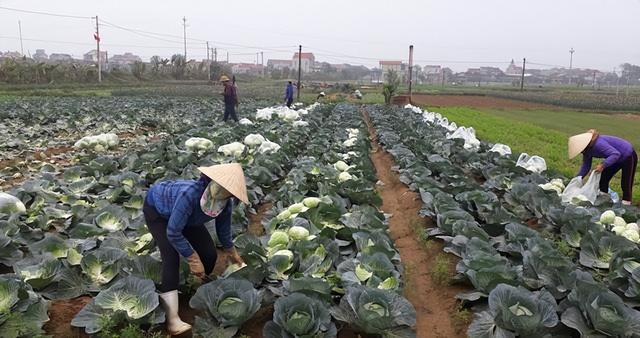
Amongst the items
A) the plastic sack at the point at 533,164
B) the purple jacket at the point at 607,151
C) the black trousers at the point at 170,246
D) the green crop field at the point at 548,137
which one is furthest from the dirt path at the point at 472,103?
the black trousers at the point at 170,246

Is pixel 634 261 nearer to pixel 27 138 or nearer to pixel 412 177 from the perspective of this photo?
pixel 412 177

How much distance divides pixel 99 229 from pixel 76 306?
1.18 m

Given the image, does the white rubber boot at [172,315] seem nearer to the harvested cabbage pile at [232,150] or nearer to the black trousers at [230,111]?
the harvested cabbage pile at [232,150]

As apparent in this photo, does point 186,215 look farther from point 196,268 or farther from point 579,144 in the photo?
point 579,144

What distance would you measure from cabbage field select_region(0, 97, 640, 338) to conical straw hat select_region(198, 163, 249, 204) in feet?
2.18

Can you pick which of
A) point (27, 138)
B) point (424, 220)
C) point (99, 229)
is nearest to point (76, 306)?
point (99, 229)

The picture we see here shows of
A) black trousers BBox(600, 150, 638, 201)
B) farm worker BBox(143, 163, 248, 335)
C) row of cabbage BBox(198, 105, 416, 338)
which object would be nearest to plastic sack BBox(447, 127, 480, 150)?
black trousers BBox(600, 150, 638, 201)

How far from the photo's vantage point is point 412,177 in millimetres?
8023

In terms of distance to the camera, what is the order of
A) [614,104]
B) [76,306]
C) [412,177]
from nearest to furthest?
[76,306] → [412,177] → [614,104]

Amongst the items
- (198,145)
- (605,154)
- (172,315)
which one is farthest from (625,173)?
(198,145)

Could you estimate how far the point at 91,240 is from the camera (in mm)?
4379

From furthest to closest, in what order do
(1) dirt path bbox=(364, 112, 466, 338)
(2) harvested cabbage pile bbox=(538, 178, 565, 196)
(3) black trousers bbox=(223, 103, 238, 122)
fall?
(3) black trousers bbox=(223, 103, 238, 122)
(2) harvested cabbage pile bbox=(538, 178, 565, 196)
(1) dirt path bbox=(364, 112, 466, 338)

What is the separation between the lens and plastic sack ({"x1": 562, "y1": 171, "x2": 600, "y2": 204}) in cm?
660

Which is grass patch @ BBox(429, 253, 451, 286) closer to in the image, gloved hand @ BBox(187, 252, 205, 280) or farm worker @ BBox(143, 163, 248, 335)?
farm worker @ BBox(143, 163, 248, 335)
